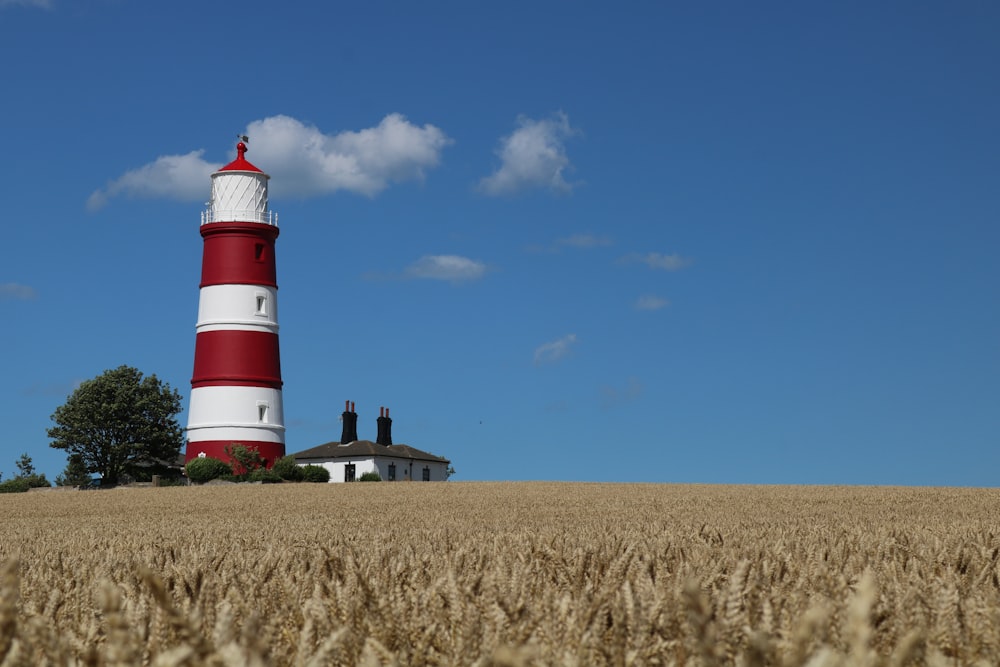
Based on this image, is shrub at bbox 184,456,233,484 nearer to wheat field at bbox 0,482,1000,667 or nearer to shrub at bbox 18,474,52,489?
shrub at bbox 18,474,52,489

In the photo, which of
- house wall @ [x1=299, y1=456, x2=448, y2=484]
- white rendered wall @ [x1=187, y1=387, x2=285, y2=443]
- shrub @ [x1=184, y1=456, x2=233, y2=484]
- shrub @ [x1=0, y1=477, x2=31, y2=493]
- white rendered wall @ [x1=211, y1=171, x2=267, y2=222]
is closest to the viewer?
shrub @ [x1=184, y1=456, x2=233, y2=484]

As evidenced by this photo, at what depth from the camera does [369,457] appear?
218 ft

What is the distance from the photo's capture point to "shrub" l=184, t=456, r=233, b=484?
49.1 meters

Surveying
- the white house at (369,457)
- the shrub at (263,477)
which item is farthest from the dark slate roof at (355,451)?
the shrub at (263,477)

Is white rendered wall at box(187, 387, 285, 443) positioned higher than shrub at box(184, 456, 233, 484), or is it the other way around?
white rendered wall at box(187, 387, 285, 443)

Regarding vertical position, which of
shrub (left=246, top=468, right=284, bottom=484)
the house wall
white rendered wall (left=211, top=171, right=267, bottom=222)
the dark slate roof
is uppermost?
white rendered wall (left=211, top=171, right=267, bottom=222)

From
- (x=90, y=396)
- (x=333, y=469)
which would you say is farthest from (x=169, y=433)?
(x=333, y=469)

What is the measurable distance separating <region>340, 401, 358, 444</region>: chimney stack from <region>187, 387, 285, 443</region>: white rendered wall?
18.1 metres

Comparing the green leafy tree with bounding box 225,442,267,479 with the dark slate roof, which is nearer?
the green leafy tree with bounding box 225,442,267,479

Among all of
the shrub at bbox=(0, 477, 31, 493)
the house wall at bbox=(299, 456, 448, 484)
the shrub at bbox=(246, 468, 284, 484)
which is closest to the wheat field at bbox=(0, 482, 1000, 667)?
the shrub at bbox=(246, 468, 284, 484)

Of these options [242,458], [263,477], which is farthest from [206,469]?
[263,477]

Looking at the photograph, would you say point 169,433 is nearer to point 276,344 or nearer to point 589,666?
Result: point 276,344

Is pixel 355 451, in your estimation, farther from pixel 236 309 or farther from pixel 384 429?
pixel 236 309

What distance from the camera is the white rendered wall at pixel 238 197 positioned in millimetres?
53719
